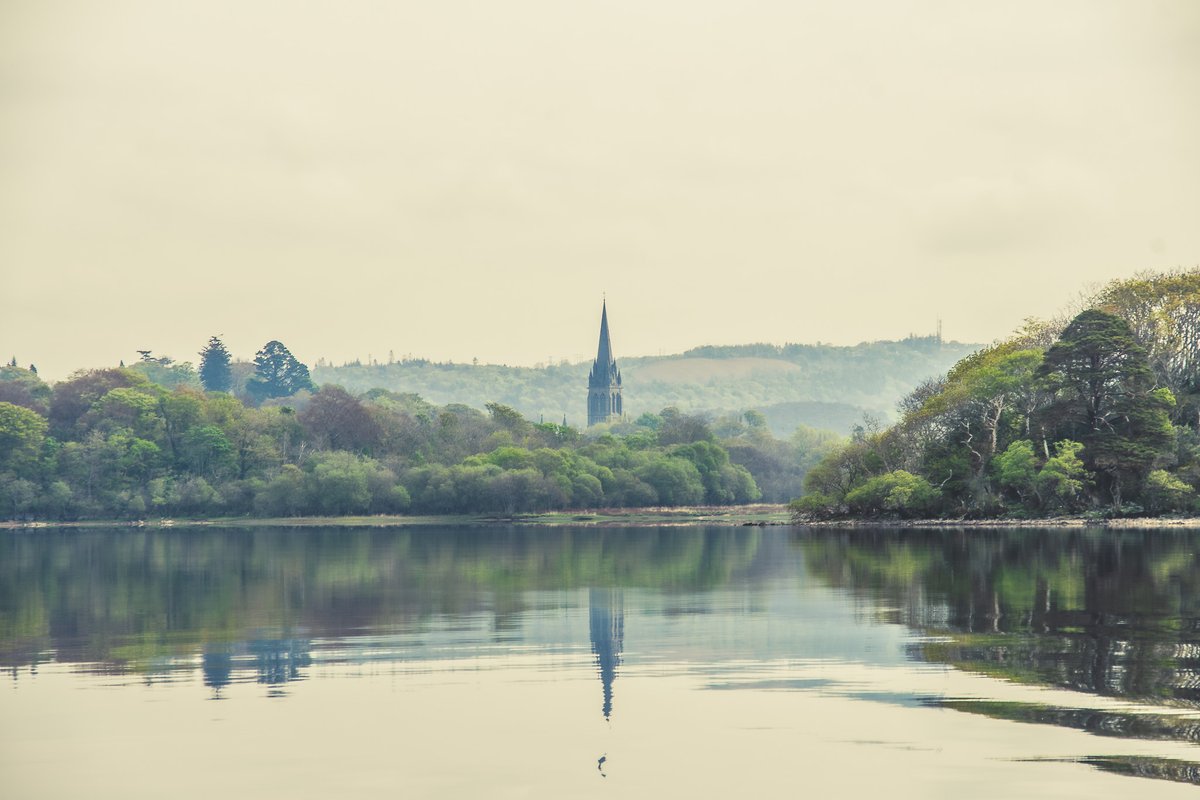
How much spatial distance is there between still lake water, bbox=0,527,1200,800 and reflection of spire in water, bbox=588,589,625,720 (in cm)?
16

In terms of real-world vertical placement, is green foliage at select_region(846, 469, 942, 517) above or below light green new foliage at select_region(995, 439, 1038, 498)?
below

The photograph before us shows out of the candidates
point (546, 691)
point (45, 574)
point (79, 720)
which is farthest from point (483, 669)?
point (45, 574)

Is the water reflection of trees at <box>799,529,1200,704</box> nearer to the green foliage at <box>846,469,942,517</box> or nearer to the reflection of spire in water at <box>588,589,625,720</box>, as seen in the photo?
the reflection of spire in water at <box>588,589,625,720</box>

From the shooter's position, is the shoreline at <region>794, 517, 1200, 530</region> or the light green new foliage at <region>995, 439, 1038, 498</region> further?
the light green new foliage at <region>995, 439, 1038, 498</region>

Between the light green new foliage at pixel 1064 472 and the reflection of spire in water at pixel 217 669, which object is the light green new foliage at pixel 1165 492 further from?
the reflection of spire in water at pixel 217 669

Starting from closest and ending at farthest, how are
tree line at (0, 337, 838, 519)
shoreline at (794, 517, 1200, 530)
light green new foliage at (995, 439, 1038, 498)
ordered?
shoreline at (794, 517, 1200, 530)
light green new foliage at (995, 439, 1038, 498)
tree line at (0, 337, 838, 519)

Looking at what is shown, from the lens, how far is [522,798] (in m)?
19.4


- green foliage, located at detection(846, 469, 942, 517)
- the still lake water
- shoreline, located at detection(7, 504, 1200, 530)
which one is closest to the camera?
the still lake water

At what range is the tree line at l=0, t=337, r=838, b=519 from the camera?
14650cm

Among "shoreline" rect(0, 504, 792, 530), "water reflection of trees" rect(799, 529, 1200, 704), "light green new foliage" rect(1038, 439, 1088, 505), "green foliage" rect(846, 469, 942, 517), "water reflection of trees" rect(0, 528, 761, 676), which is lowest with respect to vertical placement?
"shoreline" rect(0, 504, 792, 530)

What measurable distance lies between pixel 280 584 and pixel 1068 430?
64689 millimetres

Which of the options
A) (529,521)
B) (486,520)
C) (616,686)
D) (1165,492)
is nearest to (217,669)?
(616,686)

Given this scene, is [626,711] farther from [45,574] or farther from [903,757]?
[45,574]

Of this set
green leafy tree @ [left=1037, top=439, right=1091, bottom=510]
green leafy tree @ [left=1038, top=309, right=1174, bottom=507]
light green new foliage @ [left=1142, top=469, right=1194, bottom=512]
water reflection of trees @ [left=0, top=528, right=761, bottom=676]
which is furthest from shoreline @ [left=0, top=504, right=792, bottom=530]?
light green new foliage @ [left=1142, top=469, right=1194, bottom=512]
